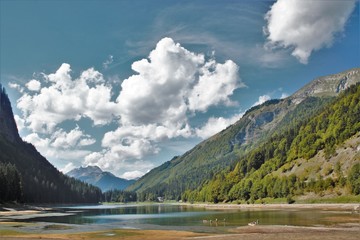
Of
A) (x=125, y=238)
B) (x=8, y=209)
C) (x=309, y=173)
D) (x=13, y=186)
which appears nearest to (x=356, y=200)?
(x=309, y=173)

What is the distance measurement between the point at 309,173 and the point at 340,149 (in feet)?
70.2

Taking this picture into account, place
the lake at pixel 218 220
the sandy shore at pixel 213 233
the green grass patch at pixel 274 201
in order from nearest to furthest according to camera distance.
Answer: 1. the sandy shore at pixel 213 233
2. the lake at pixel 218 220
3. the green grass patch at pixel 274 201

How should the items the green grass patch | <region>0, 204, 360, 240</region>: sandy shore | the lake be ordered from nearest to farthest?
<region>0, 204, 360, 240</region>: sandy shore
the lake
the green grass patch

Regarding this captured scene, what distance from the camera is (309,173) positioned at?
640 ft

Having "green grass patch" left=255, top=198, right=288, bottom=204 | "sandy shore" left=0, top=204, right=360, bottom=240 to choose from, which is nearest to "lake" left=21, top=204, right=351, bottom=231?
"sandy shore" left=0, top=204, right=360, bottom=240

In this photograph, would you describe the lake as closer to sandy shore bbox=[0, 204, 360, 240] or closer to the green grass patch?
sandy shore bbox=[0, 204, 360, 240]

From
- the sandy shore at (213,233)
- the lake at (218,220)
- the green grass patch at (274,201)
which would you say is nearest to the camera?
the sandy shore at (213,233)

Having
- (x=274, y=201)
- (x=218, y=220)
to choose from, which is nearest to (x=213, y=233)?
(x=218, y=220)

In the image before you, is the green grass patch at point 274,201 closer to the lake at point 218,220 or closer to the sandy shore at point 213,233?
the lake at point 218,220

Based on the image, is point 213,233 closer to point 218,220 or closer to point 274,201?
point 218,220

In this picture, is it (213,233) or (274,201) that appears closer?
(213,233)

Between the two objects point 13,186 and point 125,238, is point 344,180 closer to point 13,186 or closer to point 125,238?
point 125,238

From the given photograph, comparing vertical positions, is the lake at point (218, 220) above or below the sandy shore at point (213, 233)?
below

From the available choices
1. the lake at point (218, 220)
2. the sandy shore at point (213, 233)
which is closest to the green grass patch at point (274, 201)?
the lake at point (218, 220)
